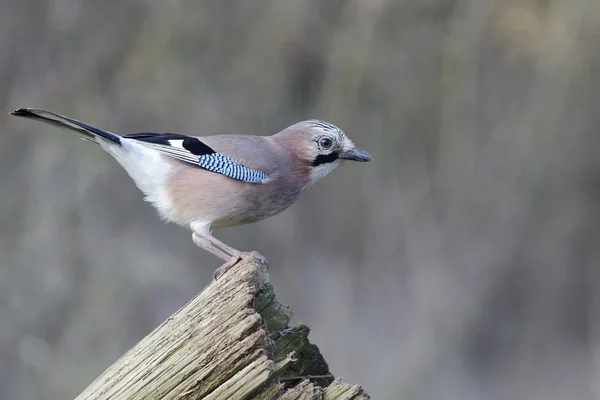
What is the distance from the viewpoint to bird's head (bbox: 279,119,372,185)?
198 inches

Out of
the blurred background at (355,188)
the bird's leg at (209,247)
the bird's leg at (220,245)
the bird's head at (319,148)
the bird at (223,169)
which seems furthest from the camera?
the blurred background at (355,188)

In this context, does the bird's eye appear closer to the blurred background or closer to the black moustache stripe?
the black moustache stripe

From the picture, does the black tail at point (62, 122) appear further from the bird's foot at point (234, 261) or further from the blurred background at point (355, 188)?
the blurred background at point (355, 188)

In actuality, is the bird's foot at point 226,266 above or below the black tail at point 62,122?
below

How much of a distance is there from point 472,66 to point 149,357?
667 cm

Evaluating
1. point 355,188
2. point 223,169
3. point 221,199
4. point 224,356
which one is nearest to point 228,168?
point 223,169

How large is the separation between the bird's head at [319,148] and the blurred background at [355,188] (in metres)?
3.85

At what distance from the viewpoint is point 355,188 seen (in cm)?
913

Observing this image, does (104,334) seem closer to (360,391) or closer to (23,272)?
(23,272)

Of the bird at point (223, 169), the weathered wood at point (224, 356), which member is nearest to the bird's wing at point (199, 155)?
the bird at point (223, 169)

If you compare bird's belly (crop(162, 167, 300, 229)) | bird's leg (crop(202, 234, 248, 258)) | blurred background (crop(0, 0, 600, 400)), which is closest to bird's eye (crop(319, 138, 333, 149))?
bird's belly (crop(162, 167, 300, 229))

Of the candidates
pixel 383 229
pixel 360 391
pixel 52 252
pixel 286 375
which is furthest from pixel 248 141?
pixel 52 252

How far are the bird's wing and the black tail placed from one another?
0.24 meters

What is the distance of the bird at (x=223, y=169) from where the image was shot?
479 centimetres
